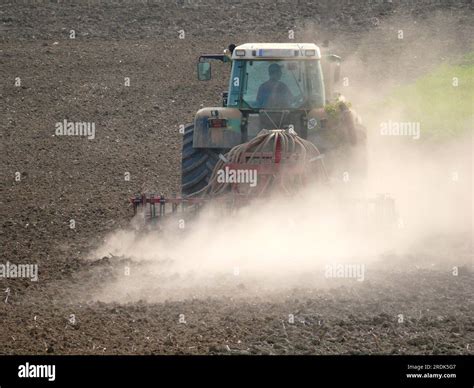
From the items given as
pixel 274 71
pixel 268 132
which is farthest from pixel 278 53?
pixel 268 132

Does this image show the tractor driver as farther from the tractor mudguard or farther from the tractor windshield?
the tractor mudguard

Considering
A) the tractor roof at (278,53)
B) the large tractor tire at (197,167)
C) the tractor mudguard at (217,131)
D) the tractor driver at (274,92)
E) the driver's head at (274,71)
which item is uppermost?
the tractor roof at (278,53)

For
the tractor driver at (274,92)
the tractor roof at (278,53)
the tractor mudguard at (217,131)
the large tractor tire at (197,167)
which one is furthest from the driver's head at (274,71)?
the large tractor tire at (197,167)

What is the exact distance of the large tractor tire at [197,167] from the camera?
13352 mm

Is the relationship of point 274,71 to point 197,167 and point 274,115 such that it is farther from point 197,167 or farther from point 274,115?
point 197,167

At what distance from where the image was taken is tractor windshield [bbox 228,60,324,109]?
44.3 ft

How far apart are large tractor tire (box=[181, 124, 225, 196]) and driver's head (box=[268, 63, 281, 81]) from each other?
116 cm

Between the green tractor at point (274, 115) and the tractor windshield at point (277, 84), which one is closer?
the green tractor at point (274, 115)

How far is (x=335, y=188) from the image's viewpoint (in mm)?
12688

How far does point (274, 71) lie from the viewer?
44.7 feet

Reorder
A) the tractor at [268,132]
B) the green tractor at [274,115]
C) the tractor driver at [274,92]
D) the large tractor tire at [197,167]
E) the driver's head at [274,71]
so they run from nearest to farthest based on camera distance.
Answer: the tractor at [268,132], the green tractor at [274,115], the large tractor tire at [197,167], the tractor driver at [274,92], the driver's head at [274,71]

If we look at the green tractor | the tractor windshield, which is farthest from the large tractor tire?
the tractor windshield

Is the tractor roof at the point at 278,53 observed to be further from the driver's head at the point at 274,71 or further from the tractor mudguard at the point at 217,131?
the tractor mudguard at the point at 217,131

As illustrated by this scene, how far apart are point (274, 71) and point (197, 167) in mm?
1596
